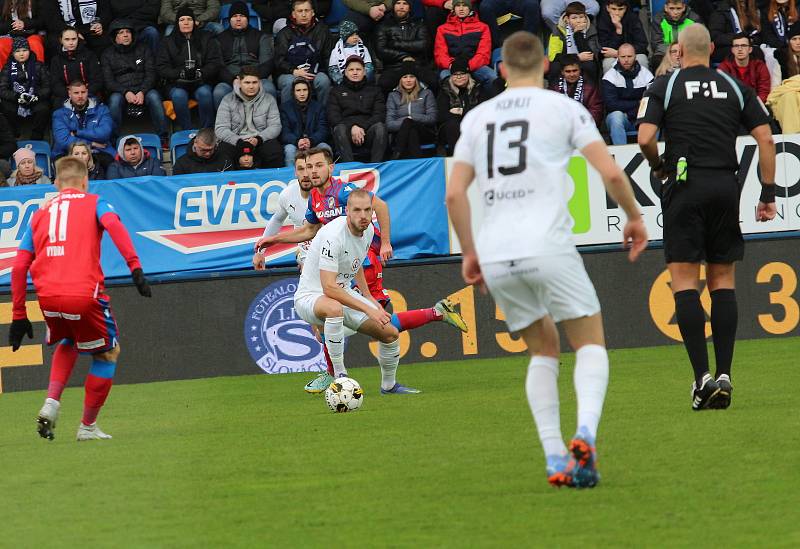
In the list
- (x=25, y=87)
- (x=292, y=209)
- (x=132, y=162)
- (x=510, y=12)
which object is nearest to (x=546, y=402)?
(x=292, y=209)

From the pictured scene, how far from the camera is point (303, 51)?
17.4m

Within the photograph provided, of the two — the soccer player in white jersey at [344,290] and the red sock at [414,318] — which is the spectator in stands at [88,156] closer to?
the soccer player in white jersey at [344,290]

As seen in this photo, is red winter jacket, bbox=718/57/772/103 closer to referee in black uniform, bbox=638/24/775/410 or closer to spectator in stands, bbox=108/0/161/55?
spectator in stands, bbox=108/0/161/55

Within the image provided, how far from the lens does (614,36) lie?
17.6m

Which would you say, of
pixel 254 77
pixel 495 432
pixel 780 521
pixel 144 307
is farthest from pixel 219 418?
pixel 254 77

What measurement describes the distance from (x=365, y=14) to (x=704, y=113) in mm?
10454

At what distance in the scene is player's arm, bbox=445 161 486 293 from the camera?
5.76 m

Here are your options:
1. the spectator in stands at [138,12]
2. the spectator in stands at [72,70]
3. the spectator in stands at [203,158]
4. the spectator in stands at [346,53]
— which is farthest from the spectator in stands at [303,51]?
the spectator in stands at [72,70]

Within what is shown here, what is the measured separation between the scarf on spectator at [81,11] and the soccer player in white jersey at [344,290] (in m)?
8.17

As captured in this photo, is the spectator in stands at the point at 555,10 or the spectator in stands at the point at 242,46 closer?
the spectator in stands at the point at 242,46

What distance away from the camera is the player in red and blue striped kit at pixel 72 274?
8.58 meters

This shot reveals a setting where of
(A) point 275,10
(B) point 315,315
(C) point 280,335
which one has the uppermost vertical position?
(A) point 275,10

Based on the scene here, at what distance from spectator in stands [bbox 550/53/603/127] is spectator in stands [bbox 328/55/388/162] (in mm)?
2186

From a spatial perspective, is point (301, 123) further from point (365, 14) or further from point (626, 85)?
point (626, 85)
